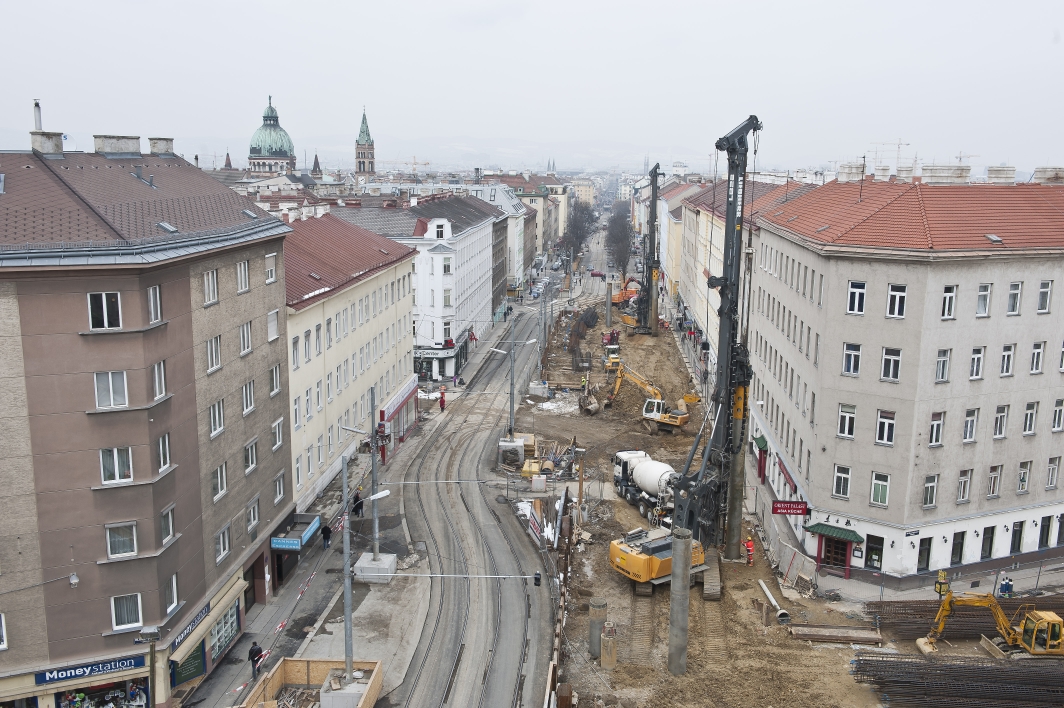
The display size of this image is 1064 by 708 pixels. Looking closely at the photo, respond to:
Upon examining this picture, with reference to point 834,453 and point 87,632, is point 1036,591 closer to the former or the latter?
point 834,453

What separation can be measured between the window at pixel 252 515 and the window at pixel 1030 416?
2954 centimetres

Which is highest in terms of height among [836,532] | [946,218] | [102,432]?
[946,218]

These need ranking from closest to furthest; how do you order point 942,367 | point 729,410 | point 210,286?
point 210,286 → point 942,367 → point 729,410

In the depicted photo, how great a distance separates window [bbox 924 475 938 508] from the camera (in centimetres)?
3409

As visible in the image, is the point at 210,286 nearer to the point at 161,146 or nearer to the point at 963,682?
the point at 161,146

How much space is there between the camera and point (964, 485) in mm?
34906

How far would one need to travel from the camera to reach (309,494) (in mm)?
40531

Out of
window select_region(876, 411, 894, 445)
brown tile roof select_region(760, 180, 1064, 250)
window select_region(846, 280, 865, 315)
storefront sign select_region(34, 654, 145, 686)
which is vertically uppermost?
brown tile roof select_region(760, 180, 1064, 250)

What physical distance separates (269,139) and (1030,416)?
575ft

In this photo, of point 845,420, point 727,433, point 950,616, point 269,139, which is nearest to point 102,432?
point 727,433

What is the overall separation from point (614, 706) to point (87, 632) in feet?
49.8

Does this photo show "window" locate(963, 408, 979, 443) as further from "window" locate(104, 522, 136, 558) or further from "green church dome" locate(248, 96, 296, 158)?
"green church dome" locate(248, 96, 296, 158)

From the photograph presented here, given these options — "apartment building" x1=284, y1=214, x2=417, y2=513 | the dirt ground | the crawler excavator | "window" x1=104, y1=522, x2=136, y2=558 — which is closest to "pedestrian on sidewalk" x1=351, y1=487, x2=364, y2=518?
"apartment building" x1=284, y1=214, x2=417, y2=513

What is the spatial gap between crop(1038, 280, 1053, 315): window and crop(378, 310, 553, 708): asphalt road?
21.8 m
